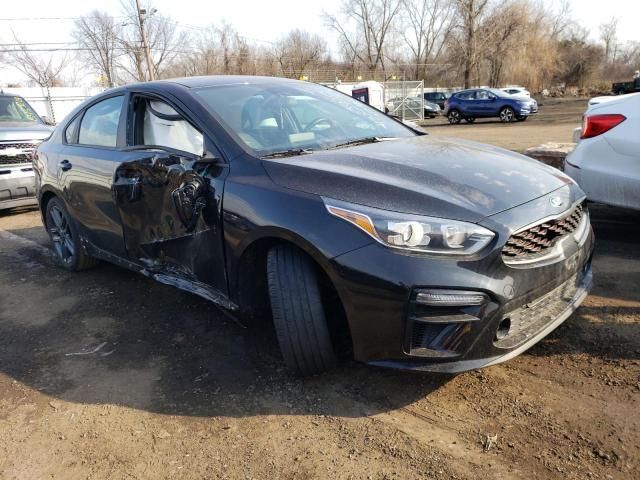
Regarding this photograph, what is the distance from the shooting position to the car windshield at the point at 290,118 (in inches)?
123

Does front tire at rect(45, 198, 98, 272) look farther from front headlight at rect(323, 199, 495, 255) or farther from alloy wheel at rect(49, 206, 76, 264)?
front headlight at rect(323, 199, 495, 255)

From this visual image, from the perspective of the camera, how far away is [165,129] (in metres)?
3.48

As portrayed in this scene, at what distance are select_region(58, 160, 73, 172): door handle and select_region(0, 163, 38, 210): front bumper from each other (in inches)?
135

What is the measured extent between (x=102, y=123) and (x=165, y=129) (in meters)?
1.00

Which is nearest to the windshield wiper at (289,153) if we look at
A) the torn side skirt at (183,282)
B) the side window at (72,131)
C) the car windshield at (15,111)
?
the torn side skirt at (183,282)

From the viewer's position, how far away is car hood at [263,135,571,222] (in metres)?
2.40

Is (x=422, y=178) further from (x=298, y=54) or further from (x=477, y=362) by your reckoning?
(x=298, y=54)

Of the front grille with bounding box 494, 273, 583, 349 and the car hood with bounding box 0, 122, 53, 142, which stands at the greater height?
the car hood with bounding box 0, 122, 53, 142

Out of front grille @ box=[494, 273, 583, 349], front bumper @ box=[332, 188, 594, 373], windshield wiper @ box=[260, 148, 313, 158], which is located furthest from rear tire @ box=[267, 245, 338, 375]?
front grille @ box=[494, 273, 583, 349]

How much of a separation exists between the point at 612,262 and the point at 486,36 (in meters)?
46.3

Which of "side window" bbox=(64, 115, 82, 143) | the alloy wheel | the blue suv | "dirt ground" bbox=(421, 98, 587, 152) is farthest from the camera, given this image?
the blue suv

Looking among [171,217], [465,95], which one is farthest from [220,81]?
[465,95]

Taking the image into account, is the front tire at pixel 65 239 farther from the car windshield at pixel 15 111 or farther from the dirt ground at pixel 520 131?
the dirt ground at pixel 520 131

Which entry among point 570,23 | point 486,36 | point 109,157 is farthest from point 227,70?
point 109,157
